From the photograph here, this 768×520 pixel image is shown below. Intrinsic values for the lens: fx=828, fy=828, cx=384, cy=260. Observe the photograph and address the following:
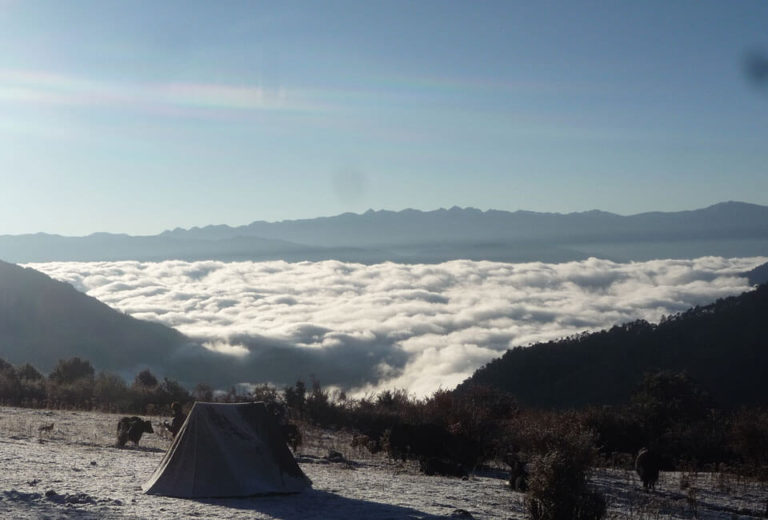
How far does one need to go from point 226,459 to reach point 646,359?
33552mm

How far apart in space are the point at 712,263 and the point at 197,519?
147346 millimetres

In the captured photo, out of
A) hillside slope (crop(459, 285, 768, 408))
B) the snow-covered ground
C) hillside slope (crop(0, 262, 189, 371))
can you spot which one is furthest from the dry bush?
hillside slope (crop(0, 262, 189, 371))

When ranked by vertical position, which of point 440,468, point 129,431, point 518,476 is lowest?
point 440,468

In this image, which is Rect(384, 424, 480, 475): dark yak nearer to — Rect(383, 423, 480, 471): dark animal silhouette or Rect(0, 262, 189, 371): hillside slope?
Rect(383, 423, 480, 471): dark animal silhouette

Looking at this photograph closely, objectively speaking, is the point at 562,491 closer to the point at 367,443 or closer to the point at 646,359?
the point at 367,443

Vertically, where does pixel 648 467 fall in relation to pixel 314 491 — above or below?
above

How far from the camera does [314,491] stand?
11562 millimetres

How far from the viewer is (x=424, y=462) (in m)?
14.6

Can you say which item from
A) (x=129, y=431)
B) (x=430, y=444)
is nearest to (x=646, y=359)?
(x=430, y=444)

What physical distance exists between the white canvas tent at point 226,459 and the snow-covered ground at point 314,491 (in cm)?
25

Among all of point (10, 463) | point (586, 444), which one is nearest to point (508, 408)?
point (586, 444)

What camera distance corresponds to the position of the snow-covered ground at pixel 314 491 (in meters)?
9.92

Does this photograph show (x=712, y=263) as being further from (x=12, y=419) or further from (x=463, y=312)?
(x=12, y=419)

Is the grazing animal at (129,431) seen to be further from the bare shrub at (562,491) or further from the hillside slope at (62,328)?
the hillside slope at (62,328)
